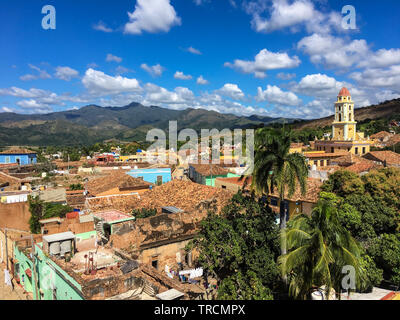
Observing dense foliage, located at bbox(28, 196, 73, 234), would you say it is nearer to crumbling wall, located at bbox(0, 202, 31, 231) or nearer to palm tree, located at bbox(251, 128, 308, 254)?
crumbling wall, located at bbox(0, 202, 31, 231)

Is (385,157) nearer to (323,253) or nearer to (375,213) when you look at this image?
(375,213)

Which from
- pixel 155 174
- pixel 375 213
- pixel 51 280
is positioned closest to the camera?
pixel 51 280

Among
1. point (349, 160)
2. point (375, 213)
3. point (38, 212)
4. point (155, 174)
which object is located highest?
point (349, 160)

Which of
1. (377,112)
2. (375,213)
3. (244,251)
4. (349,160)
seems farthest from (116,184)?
(377,112)

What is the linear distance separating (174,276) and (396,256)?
9662 mm

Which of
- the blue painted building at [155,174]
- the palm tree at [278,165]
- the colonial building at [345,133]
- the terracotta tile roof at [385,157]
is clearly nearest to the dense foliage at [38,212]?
the palm tree at [278,165]

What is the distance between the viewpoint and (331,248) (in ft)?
27.3

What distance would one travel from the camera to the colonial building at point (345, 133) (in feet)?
164

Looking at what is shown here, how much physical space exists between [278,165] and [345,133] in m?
45.4

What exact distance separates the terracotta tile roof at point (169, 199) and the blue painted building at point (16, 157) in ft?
158

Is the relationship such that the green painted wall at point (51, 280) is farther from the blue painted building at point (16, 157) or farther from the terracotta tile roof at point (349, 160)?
the blue painted building at point (16, 157)

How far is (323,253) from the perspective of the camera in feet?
26.3
